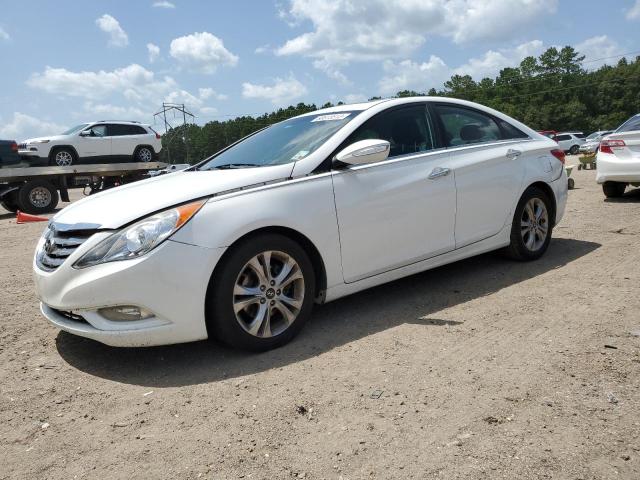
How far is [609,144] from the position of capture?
29.9 ft

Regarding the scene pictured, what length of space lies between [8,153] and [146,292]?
13468 mm

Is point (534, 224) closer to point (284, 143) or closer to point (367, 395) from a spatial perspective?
point (284, 143)

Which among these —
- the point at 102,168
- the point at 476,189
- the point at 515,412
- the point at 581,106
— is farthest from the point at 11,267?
the point at 581,106

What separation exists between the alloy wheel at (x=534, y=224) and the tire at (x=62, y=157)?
14.6 m

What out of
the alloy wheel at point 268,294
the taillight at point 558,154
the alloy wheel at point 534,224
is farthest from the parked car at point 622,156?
the alloy wheel at point 268,294

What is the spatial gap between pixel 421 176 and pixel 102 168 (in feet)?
42.8

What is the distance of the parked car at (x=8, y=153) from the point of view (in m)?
14.1

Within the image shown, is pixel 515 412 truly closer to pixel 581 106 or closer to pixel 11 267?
pixel 11 267

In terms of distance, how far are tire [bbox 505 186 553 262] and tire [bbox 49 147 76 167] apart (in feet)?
47.8

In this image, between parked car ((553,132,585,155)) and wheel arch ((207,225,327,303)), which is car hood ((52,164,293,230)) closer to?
wheel arch ((207,225,327,303))

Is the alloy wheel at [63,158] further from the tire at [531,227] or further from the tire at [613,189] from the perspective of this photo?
the tire at [531,227]

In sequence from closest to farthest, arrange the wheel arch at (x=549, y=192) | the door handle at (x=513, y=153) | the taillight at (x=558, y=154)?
the door handle at (x=513, y=153) → the wheel arch at (x=549, y=192) → the taillight at (x=558, y=154)

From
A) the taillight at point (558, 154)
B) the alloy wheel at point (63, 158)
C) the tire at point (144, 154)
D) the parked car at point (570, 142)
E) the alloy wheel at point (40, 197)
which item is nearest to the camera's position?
the taillight at point (558, 154)

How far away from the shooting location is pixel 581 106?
81500mm
